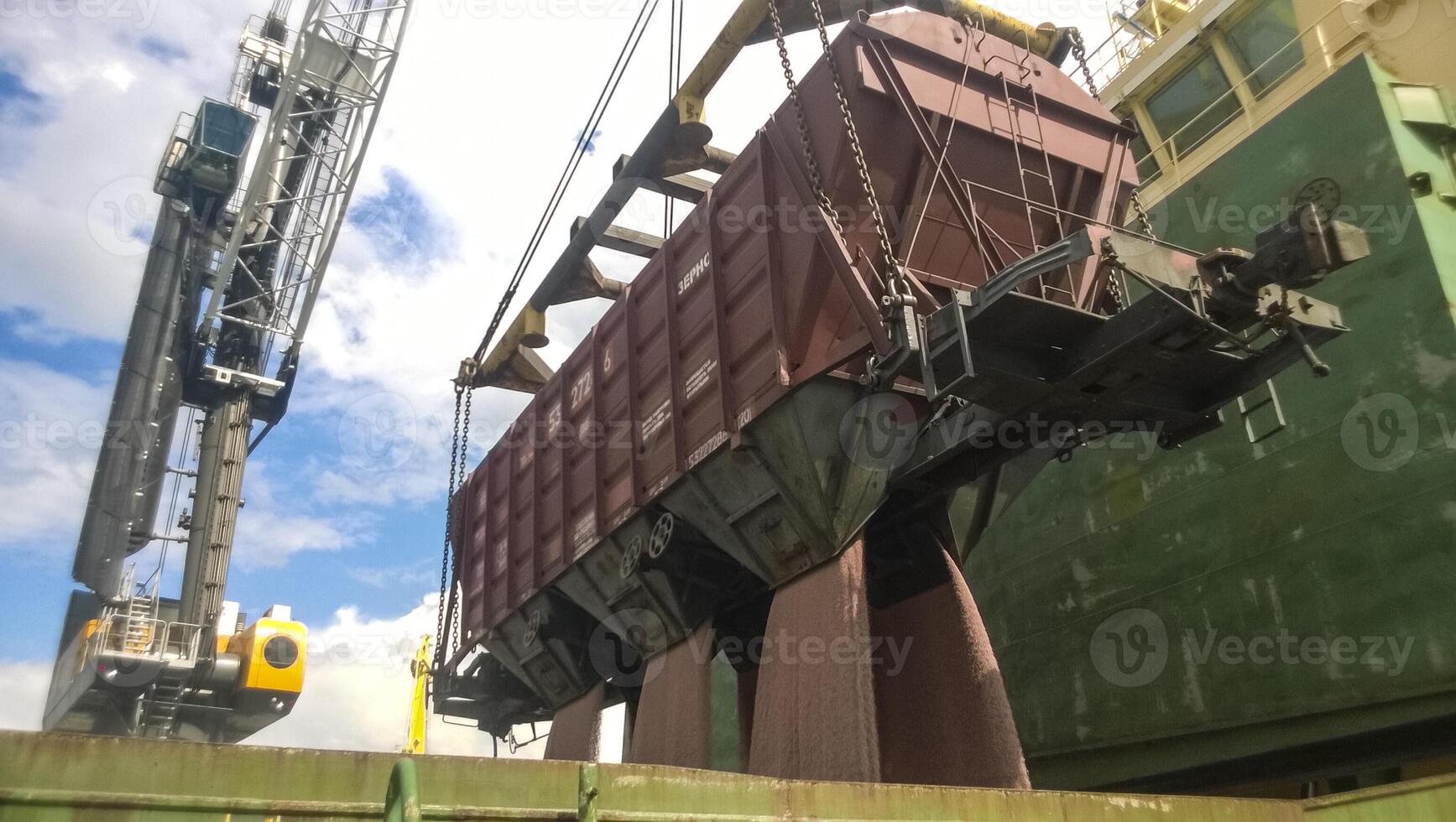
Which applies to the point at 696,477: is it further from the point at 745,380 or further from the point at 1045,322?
the point at 1045,322

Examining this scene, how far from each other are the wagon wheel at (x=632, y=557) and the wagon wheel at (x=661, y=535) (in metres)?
0.22

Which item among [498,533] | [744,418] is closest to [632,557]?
[744,418]

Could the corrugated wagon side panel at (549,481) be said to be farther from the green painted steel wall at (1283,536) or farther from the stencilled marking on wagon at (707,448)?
the green painted steel wall at (1283,536)

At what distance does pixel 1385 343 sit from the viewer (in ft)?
23.6

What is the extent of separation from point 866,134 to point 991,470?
8.25 feet

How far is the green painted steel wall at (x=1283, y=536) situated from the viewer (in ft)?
22.2

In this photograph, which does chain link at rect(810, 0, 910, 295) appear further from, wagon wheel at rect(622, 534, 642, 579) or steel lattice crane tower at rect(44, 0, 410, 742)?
steel lattice crane tower at rect(44, 0, 410, 742)

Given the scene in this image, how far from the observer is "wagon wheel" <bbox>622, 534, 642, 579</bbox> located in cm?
878

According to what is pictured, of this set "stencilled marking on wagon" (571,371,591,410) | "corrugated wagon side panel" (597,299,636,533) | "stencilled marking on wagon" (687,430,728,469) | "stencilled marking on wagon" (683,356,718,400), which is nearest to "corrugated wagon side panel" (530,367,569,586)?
"stencilled marking on wagon" (571,371,591,410)

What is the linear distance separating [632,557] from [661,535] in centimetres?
60

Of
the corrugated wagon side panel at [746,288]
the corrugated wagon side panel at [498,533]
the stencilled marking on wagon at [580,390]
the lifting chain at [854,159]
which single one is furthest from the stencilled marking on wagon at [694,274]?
the corrugated wagon side panel at [498,533]

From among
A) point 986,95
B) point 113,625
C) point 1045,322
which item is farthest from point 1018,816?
point 113,625

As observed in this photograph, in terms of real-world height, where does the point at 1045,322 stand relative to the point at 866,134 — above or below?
below

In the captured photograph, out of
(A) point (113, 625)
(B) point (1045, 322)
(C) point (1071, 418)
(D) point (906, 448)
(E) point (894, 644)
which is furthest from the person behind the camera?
(A) point (113, 625)
